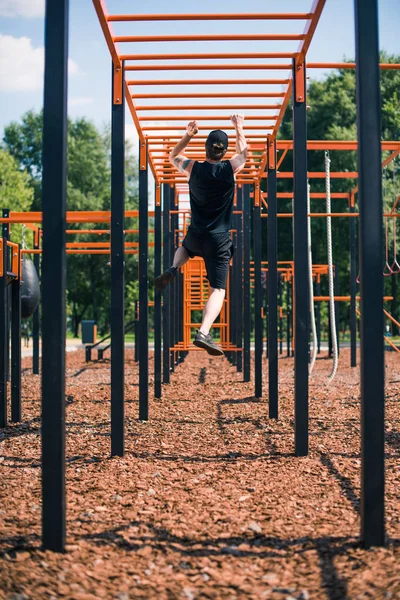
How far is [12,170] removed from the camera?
31.9m

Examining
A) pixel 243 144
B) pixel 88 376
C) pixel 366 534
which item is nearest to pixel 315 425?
pixel 243 144

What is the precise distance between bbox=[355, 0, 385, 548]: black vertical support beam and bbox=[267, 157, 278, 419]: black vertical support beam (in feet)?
9.99

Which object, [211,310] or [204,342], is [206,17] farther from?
[204,342]

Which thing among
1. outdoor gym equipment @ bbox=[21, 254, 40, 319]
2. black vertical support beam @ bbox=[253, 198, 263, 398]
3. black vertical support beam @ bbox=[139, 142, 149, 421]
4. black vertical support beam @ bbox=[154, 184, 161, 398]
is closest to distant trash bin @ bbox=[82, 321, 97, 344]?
outdoor gym equipment @ bbox=[21, 254, 40, 319]

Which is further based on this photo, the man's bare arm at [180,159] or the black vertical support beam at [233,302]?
the black vertical support beam at [233,302]

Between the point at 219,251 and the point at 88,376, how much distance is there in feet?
22.9

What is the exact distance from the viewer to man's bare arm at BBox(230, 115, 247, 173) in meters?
4.82

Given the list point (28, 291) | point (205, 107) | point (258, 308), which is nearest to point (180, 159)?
point (205, 107)

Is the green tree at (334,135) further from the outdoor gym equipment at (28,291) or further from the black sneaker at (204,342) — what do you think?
the black sneaker at (204,342)

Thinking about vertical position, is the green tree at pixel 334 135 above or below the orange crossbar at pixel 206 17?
above

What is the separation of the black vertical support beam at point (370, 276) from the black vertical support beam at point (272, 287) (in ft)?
9.99

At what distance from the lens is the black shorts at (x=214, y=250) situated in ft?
16.4

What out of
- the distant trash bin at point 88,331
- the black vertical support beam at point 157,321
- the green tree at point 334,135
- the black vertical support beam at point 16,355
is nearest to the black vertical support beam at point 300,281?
the black vertical support beam at point 16,355

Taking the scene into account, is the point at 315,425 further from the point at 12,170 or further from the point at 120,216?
the point at 12,170
